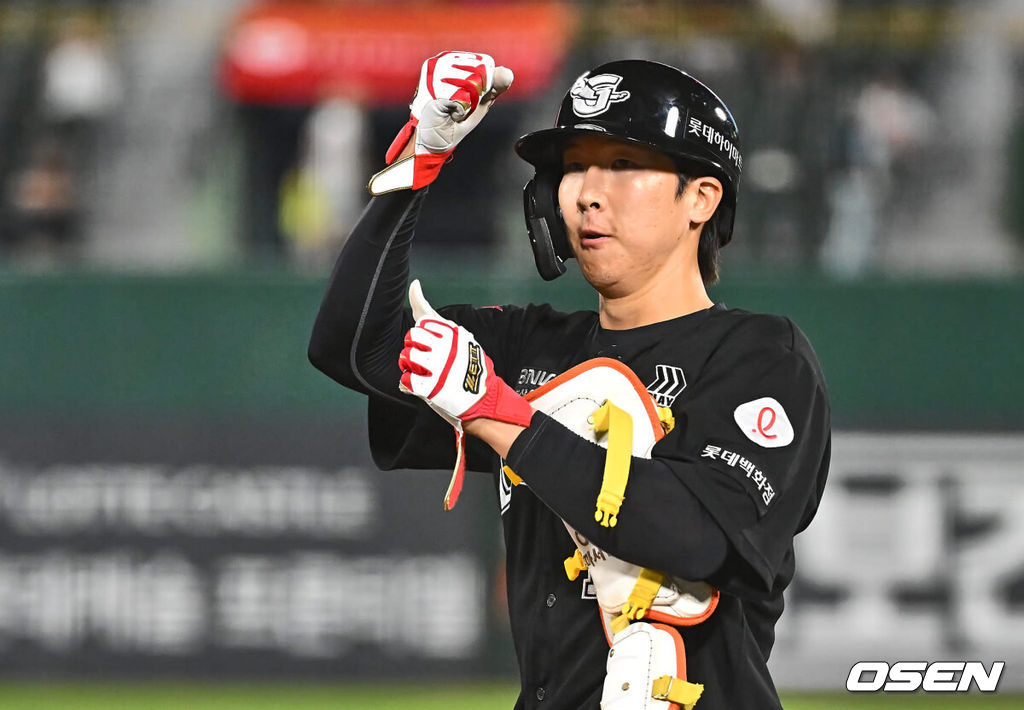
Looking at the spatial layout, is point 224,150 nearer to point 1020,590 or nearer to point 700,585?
point 1020,590

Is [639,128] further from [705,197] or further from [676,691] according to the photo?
[676,691]

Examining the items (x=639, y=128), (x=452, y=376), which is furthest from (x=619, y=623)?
(x=639, y=128)

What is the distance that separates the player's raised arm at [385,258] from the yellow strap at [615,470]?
1.97 ft

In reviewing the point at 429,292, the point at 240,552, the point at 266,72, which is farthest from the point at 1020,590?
the point at 266,72

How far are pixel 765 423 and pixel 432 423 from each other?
77cm

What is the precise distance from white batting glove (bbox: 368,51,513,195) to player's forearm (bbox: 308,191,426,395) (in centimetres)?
4

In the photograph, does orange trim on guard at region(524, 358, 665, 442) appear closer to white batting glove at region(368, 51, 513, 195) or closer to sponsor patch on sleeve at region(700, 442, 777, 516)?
sponsor patch on sleeve at region(700, 442, 777, 516)

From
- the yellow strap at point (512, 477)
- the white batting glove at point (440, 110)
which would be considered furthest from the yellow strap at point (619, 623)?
the white batting glove at point (440, 110)

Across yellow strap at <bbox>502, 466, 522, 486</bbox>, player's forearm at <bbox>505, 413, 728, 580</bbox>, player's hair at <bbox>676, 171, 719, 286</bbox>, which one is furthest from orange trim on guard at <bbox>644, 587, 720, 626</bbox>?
player's hair at <bbox>676, 171, 719, 286</bbox>

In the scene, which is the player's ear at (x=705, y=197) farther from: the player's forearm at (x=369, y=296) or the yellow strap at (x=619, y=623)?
the yellow strap at (x=619, y=623)

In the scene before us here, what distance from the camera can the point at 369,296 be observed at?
300 cm

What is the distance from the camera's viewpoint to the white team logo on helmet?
288 centimetres

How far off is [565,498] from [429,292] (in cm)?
529

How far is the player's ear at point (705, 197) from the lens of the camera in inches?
117
